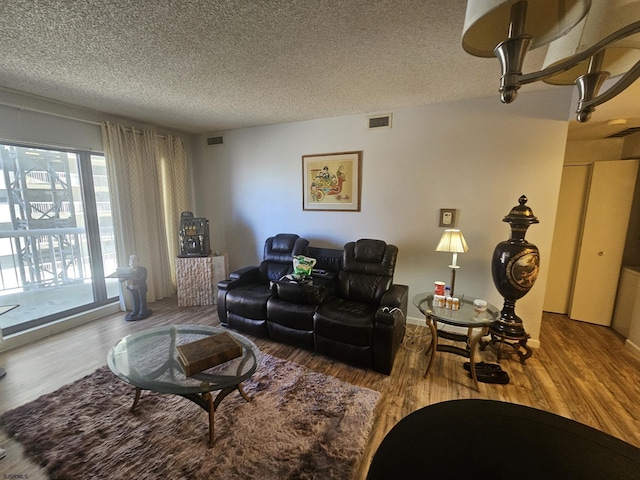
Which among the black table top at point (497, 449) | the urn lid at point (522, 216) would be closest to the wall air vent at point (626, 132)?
the urn lid at point (522, 216)

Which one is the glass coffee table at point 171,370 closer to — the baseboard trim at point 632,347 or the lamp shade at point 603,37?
the lamp shade at point 603,37

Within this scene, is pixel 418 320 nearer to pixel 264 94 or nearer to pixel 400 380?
pixel 400 380

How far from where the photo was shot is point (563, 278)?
354 centimetres

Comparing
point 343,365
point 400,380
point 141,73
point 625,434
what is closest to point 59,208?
point 141,73

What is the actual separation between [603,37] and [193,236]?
4173mm

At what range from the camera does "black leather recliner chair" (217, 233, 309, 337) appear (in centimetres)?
296

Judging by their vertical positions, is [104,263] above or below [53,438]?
above

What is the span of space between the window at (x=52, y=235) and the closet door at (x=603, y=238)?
20.4ft

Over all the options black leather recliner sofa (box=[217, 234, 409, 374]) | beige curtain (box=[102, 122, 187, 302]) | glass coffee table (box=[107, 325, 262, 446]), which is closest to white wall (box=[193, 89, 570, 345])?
black leather recliner sofa (box=[217, 234, 409, 374])

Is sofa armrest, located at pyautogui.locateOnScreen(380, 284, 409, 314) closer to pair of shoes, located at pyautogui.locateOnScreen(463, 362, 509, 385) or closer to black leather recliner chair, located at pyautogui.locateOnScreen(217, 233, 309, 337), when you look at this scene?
pair of shoes, located at pyautogui.locateOnScreen(463, 362, 509, 385)

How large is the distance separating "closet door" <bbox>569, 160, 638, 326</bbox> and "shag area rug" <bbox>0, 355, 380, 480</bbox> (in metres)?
3.21

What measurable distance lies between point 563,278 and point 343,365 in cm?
327

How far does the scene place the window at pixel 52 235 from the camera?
2.88 metres

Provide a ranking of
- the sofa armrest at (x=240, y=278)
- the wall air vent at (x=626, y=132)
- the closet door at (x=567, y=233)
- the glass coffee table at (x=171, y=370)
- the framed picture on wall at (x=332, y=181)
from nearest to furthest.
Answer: the glass coffee table at (x=171, y=370) < the wall air vent at (x=626, y=132) < the sofa armrest at (x=240, y=278) < the closet door at (x=567, y=233) < the framed picture on wall at (x=332, y=181)
